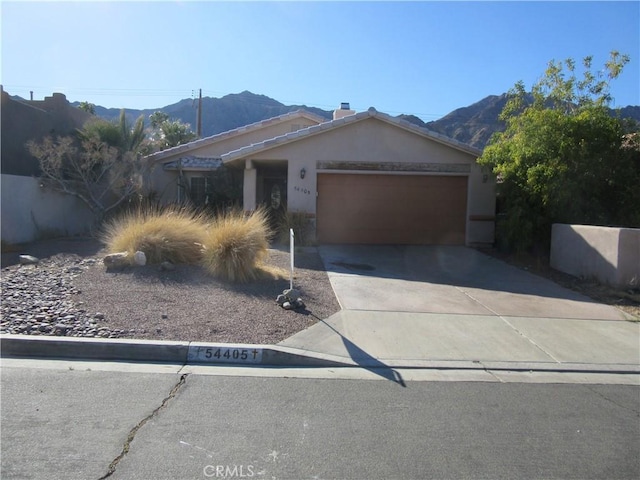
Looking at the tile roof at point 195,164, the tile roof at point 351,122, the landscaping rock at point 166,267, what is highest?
the tile roof at point 351,122

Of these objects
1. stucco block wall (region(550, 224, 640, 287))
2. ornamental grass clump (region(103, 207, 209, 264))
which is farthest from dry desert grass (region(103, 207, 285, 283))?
stucco block wall (region(550, 224, 640, 287))

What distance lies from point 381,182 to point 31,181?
10466mm

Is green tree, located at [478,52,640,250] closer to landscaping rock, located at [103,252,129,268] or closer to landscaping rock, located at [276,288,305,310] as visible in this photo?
landscaping rock, located at [276,288,305,310]

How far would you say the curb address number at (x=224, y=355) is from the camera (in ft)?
20.0

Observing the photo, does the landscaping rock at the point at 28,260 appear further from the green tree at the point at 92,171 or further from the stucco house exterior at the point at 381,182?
the stucco house exterior at the point at 381,182

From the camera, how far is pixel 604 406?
16.9ft

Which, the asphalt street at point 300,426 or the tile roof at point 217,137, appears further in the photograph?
the tile roof at point 217,137

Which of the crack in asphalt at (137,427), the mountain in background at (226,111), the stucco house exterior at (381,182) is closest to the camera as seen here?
the crack in asphalt at (137,427)

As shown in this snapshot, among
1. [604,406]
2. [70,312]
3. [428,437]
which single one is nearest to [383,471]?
[428,437]

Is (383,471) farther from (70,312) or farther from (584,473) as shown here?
(70,312)

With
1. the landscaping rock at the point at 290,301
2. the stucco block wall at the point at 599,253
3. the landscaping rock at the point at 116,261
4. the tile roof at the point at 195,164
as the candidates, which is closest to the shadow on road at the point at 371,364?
the landscaping rock at the point at 290,301

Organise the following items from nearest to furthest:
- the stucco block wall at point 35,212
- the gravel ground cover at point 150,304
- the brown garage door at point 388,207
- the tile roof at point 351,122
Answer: the gravel ground cover at point 150,304
the stucco block wall at point 35,212
the tile roof at point 351,122
the brown garage door at point 388,207

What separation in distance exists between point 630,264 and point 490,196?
583cm

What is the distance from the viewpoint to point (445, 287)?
10.6m
